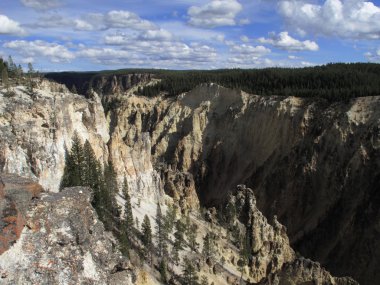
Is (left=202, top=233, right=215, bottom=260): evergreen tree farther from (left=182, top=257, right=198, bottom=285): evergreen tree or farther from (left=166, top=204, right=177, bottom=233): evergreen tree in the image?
(left=182, top=257, right=198, bottom=285): evergreen tree

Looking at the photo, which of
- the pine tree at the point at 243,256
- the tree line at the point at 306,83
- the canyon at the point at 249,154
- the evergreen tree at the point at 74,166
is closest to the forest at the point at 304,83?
the tree line at the point at 306,83

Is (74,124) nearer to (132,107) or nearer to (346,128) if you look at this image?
(346,128)

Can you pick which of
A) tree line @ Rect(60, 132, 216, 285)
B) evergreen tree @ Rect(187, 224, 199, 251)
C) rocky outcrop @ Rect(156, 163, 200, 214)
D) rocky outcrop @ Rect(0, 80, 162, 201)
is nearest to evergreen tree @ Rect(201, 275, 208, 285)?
tree line @ Rect(60, 132, 216, 285)

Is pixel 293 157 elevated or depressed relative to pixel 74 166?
depressed

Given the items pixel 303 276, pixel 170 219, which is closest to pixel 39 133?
pixel 170 219

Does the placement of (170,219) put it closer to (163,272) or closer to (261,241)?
(163,272)

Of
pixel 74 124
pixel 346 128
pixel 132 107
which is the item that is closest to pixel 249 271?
pixel 74 124
